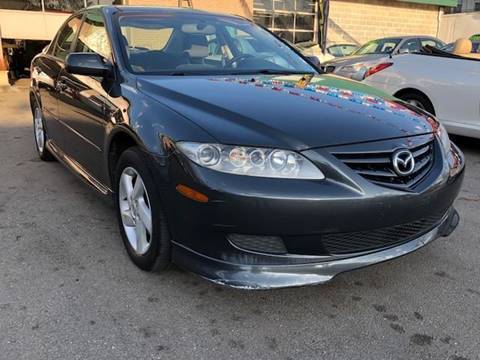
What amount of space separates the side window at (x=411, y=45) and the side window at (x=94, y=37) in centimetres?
836

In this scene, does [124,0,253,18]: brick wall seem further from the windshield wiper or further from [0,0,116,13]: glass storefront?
the windshield wiper

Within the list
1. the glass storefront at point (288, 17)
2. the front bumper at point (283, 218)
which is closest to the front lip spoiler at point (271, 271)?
the front bumper at point (283, 218)

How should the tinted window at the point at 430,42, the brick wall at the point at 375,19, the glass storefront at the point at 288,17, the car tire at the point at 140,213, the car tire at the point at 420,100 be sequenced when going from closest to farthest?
the car tire at the point at 140,213, the car tire at the point at 420,100, the tinted window at the point at 430,42, the glass storefront at the point at 288,17, the brick wall at the point at 375,19

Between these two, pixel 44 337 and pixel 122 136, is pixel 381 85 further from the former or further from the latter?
pixel 44 337

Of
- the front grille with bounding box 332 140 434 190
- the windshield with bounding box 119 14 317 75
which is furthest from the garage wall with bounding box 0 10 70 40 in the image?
the front grille with bounding box 332 140 434 190

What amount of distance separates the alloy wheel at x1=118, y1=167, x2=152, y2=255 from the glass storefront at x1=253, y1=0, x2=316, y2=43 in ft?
50.9

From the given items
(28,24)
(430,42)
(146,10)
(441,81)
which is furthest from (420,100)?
(28,24)

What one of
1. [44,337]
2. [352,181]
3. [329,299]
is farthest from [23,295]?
[352,181]

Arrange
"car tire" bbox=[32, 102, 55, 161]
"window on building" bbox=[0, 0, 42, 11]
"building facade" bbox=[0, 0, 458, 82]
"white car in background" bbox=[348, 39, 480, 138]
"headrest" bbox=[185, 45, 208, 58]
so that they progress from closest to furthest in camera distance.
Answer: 1. "headrest" bbox=[185, 45, 208, 58]
2. "car tire" bbox=[32, 102, 55, 161]
3. "white car in background" bbox=[348, 39, 480, 138]
4. "window on building" bbox=[0, 0, 42, 11]
5. "building facade" bbox=[0, 0, 458, 82]

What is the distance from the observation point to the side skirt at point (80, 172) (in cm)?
347

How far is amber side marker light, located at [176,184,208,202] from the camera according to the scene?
7.61 feet

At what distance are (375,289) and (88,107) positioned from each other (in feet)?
7.31

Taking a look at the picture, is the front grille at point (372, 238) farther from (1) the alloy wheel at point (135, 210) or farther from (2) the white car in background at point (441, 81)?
(2) the white car in background at point (441, 81)

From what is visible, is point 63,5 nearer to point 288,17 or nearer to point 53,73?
point 288,17
